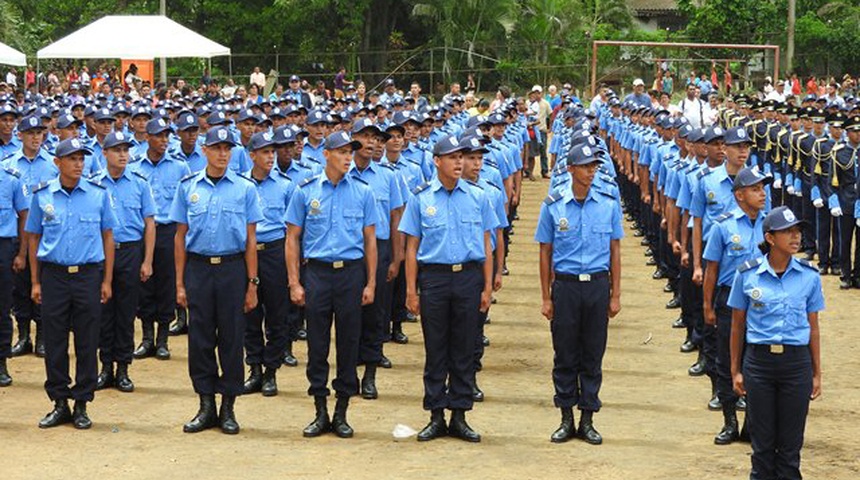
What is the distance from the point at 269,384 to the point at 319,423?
1.53 m

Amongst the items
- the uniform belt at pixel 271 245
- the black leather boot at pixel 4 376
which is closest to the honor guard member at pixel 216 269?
the uniform belt at pixel 271 245

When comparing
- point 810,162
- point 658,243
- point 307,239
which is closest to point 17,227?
point 307,239

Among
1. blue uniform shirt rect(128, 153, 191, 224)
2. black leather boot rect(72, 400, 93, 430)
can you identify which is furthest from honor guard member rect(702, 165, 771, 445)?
blue uniform shirt rect(128, 153, 191, 224)

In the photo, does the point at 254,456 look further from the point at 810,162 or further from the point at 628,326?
the point at 810,162

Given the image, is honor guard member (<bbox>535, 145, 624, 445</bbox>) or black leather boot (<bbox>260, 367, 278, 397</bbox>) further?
black leather boot (<bbox>260, 367, 278, 397</bbox>)

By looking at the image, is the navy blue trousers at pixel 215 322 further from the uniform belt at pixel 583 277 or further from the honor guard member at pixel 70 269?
the uniform belt at pixel 583 277

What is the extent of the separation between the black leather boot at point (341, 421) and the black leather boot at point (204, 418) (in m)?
0.91

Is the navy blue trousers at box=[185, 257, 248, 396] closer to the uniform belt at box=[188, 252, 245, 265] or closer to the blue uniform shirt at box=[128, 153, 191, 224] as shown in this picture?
the uniform belt at box=[188, 252, 245, 265]

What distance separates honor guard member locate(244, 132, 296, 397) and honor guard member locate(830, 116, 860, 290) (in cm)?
849

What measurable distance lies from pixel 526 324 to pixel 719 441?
5.30m

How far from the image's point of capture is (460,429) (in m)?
9.84

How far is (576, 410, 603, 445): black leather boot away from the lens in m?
9.73

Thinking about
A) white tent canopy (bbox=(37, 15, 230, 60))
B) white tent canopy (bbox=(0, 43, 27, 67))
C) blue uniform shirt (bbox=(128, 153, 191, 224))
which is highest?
white tent canopy (bbox=(37, 15, 230, 60))

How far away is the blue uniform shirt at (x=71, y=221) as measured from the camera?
392 inches
